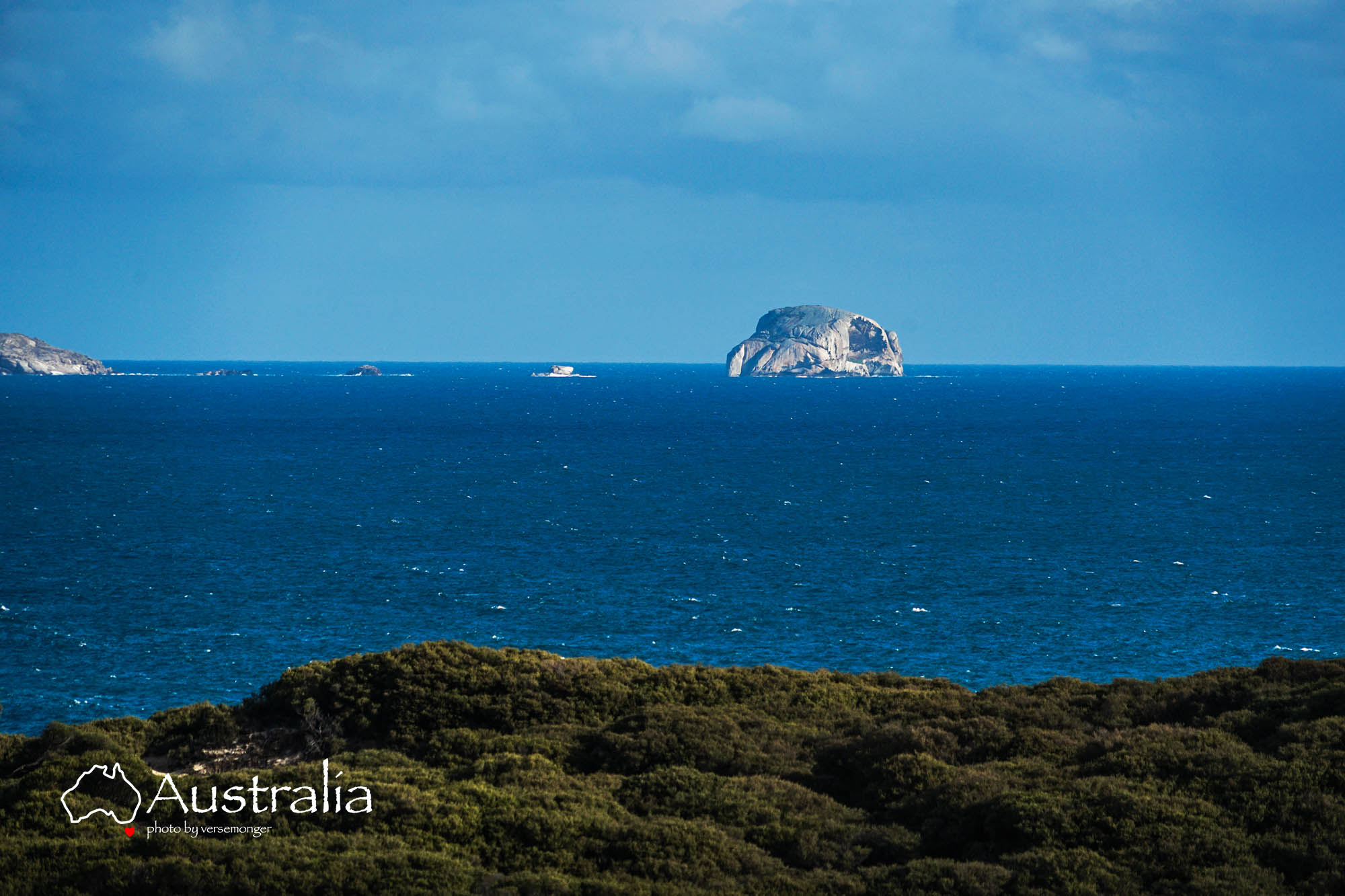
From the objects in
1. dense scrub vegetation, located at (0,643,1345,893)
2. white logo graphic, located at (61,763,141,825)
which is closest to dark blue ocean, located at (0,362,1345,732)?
dense scrub vegetation, located at (0,643,1345,893)

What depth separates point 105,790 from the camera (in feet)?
56.4

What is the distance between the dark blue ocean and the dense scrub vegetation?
15119 millimetres

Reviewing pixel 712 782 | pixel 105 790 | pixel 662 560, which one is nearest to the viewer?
pixel 105 790

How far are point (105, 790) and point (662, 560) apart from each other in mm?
40501

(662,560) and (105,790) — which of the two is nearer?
(105,790)

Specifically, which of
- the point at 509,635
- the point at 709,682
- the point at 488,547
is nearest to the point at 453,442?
the point at 488,547

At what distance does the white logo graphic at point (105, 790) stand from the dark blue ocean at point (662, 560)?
57.6ft

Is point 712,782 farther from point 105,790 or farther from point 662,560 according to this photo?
point 662,560

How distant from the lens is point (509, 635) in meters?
42.7

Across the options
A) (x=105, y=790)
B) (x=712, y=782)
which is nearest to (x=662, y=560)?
(x=712, y=782)

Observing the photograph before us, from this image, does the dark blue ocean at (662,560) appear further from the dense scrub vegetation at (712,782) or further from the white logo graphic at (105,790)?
the white logo graphic at (105,790)

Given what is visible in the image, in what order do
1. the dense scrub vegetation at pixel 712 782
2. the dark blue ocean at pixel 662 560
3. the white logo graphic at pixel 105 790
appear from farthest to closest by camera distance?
1. the dark blue ocean at pixel 662 560
2. the white logo graphic at pixel 105 790
3. the dense scrub vegetation at pixel 712 782

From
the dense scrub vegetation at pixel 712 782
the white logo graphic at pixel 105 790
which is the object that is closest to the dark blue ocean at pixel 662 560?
the dense scrub vegetation at pixel 712 782

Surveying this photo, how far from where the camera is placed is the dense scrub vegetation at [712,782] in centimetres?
1441
